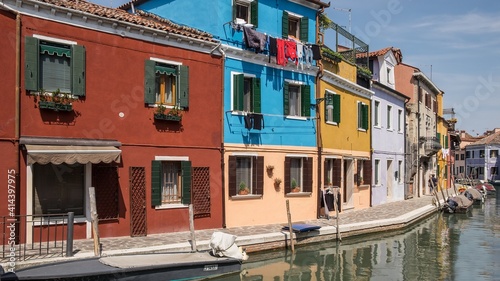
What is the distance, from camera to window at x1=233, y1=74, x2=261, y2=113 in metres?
16.7

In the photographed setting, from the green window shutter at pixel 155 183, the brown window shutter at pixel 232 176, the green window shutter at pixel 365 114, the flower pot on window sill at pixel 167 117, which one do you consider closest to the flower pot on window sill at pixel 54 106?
A: the flower pot on window sill at pixel 167 117

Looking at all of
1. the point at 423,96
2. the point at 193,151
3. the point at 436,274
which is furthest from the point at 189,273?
the point at 423,96

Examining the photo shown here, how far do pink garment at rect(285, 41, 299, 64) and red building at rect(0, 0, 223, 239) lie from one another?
313cm

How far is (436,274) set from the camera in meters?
13.4

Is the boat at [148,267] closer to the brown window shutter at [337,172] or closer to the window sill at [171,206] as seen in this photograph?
the window sill at [171,206]

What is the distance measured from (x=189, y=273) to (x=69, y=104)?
547cm

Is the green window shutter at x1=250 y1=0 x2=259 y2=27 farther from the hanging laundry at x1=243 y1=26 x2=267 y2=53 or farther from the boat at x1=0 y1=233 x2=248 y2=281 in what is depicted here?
the boat at x1=0 y1=233 x2=248 y2=281

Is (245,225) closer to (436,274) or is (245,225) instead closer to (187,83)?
(187,83)

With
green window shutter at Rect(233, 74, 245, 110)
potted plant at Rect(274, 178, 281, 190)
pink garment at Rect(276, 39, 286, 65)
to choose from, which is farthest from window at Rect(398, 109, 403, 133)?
green window shutter at Rect(233, 74, 245, 110)

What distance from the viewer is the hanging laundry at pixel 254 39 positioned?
1692 centimetres

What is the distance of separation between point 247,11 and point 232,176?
237 inches

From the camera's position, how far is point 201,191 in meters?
15.7

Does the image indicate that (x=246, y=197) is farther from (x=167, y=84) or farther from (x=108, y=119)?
(x=108, y=119)

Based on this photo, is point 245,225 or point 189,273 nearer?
point 189,273
